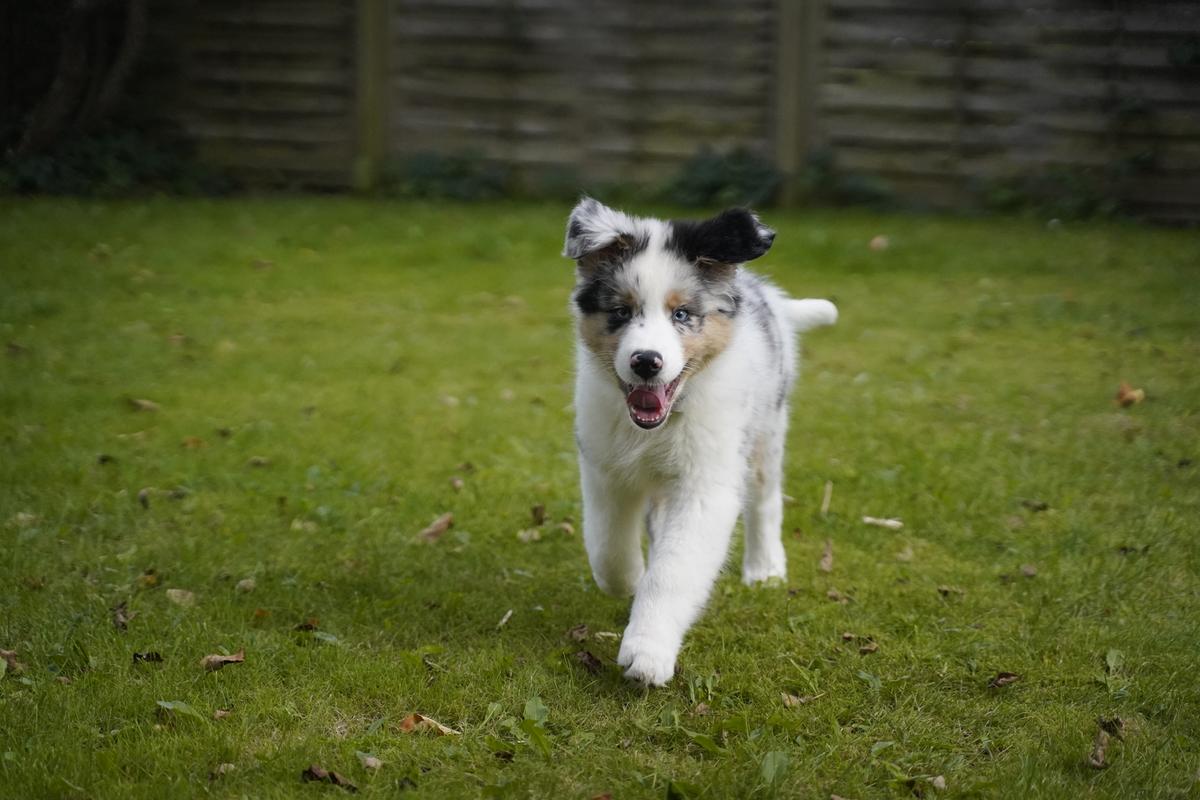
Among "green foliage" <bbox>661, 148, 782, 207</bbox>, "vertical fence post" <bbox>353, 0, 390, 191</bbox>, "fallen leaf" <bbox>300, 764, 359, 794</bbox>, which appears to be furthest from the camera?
"vertical fence post" <bbox>353, 0, 390, 191</bbox>

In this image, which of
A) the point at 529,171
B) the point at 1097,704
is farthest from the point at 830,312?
the point at 529,171

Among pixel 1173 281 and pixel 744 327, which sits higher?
pixel 744 327

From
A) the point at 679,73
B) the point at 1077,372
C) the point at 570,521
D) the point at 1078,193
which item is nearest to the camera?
the point at 570,521

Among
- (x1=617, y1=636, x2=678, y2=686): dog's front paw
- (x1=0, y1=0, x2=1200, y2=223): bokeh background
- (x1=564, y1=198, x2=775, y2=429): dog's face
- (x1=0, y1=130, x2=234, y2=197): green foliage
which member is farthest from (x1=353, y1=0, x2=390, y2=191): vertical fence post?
(x1=617, y1=636, x2=678, y2=686): dog's front paw

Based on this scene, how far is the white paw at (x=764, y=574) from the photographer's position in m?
5.03

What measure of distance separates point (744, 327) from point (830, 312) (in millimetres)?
899

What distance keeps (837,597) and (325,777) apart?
2235 mm

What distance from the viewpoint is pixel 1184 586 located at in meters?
4.89

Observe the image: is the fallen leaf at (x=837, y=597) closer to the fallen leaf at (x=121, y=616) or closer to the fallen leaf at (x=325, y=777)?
the fallen leaf at (x=325, y=777)

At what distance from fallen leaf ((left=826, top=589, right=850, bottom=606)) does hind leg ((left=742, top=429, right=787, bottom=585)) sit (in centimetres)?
23

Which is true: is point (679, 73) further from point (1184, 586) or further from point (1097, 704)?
point (1097, 704)

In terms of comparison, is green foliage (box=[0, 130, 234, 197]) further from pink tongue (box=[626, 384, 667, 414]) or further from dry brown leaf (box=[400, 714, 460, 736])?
dry brown leaf (box=[400, 714, 460, 736])

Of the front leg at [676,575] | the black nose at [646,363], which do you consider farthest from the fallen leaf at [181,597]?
the black nose at [646,363]

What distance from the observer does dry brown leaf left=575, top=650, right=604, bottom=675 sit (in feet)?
13.6
